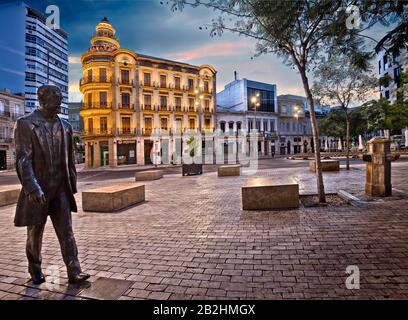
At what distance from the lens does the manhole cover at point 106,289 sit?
98.7 inches

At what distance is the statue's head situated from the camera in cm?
261

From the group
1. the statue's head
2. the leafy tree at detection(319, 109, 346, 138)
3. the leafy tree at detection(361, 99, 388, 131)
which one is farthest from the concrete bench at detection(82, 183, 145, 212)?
the leafy tree at detection(319, 109, 346, 138)

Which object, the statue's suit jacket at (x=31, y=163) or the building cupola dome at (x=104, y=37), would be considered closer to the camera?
the statue's suit jacket at (x=31, y=163)

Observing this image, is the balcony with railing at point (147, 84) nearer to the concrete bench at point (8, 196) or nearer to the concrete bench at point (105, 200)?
the concrete bench at point (8, 196)

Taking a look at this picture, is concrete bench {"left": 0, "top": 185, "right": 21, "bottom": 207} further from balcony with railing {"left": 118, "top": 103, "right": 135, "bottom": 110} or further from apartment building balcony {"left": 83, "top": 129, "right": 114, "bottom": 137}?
balcony with railing {"left": 118, "top": 103, "right": 135, "bottom": 110}

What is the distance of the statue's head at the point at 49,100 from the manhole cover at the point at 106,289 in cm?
201

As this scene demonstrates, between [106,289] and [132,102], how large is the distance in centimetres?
3640

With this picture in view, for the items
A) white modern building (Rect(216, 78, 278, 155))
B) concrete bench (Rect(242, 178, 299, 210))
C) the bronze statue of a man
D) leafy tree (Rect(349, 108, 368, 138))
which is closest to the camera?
the bronze statue of a man

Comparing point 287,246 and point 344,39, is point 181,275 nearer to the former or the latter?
point 287,246

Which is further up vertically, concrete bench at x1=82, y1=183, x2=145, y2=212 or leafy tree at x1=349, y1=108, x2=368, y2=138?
leafy tree at x1=349, y1=108, x2=368, y2=138

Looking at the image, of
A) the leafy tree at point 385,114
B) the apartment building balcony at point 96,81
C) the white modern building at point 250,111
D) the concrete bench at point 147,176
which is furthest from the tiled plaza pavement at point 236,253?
the white modern building at point 250,111

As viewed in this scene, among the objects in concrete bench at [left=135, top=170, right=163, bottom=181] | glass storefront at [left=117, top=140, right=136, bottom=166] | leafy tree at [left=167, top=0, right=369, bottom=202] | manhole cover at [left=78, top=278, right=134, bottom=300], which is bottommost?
manhole cover at [left=78, top=278, right=134, bottom=300]

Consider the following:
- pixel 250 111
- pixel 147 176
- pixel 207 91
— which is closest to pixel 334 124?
pixel 250 111

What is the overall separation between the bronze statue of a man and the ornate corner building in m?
28.9
